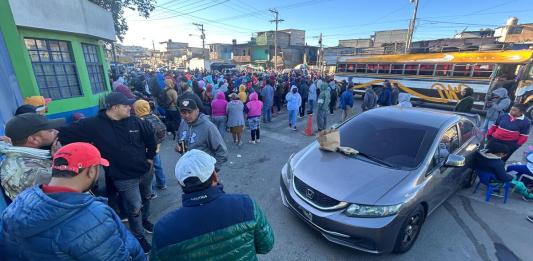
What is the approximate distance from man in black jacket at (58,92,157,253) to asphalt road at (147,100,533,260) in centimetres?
115

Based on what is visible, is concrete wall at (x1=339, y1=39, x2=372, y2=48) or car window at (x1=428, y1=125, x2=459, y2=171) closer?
car window at (x1=428, y1=125, x2=459, y2=171)

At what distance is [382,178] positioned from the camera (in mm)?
2916

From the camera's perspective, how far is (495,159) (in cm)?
402

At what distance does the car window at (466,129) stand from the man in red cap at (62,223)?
4.97 metres

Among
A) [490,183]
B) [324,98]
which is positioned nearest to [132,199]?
[490,183]

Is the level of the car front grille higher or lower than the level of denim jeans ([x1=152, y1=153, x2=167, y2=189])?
higher

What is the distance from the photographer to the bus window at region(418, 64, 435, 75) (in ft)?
41.0

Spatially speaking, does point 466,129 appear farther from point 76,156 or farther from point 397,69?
point 397,69

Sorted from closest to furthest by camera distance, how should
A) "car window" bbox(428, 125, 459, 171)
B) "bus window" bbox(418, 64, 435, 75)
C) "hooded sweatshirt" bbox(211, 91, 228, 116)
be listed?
"car window" bbox(428, 125, 459, 171)
"hooded sweatshirt" bbox(211, 91, 228, 116)
"bus window" bbox(418, 64, 435, 75)

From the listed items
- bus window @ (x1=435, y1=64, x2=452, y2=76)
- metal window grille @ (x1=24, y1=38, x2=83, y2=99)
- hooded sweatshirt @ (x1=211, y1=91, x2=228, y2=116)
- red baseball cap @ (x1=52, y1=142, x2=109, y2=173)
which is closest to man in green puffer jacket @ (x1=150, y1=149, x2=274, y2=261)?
red baseball cap @ (x1=52, y1=142, x2=109, y2=173)

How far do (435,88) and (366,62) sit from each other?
14.4ft

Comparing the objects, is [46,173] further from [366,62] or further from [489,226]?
[366,62]

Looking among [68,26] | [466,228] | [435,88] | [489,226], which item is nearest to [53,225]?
[466,228]

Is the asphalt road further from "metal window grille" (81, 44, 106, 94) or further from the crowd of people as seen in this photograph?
"metal window grille" (81, 44, 106, 94)
